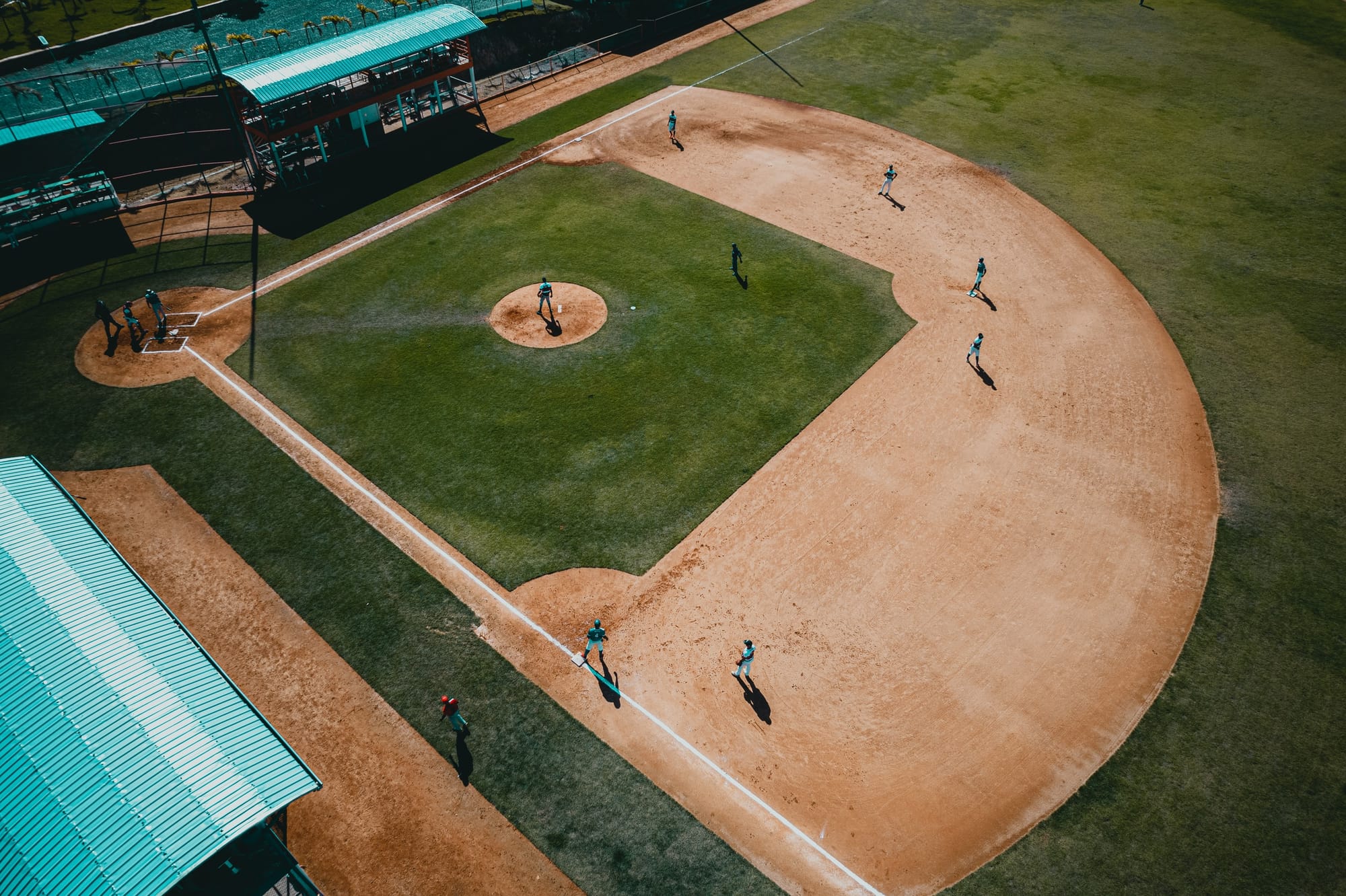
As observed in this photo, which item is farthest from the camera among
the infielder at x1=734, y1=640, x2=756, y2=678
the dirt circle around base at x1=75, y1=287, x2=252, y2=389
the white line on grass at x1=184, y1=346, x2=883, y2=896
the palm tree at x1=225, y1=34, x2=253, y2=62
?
the palm tree at x1=225, y1=34, x2=253, y2=62

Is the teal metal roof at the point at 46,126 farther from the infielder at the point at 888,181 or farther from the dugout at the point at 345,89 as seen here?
the infielder at the point at 888,181

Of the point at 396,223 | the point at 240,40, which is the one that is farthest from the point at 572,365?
the point at 240,40

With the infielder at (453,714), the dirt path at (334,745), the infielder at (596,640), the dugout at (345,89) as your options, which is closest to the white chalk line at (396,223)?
the dugout at (345,89)

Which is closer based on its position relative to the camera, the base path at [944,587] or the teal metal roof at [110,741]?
the teal metal roof at [110,741]

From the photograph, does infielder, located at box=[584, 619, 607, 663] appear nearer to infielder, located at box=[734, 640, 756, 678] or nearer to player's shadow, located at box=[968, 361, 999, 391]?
infielder, located at box=[734, 640, 756, 678]

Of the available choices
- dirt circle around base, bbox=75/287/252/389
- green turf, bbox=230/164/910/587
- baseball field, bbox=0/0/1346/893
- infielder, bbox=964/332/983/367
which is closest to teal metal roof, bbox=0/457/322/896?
baseball field, bbox=0/0/1346/893

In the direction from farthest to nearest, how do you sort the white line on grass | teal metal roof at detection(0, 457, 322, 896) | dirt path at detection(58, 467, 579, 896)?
the white line on grass
dirt path at detection(58, 467, 579, 896)
teal metal roof at detection(0, 457, 322, 896)
